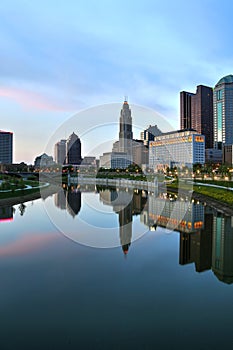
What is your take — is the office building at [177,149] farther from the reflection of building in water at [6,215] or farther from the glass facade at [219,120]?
the reflection of building in water at [6,215]

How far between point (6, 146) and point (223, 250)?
130 metres

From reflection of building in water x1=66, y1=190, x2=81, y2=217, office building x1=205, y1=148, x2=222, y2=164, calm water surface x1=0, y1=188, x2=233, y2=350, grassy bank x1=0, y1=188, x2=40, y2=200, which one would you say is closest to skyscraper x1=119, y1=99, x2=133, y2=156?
reflection of building in water x1=66, y1=190, x2=81, y2=217

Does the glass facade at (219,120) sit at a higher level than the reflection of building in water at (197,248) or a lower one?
higher

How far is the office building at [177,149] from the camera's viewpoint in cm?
11125

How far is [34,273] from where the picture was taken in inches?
284

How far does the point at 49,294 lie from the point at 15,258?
3137mm

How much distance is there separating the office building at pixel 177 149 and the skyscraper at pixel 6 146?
66890mm

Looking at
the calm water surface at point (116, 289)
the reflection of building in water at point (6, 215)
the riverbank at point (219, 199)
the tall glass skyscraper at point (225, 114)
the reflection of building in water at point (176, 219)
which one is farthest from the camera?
the tall glass skyscraper at point (225, 114)

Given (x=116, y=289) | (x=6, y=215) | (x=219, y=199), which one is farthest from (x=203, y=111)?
(x=116, y=289)

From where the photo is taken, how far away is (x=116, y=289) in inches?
247

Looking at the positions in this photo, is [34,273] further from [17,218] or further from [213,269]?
[17,218]

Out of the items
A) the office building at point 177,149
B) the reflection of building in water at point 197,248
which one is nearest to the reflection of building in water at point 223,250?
the reflection of building in water at point 197,248

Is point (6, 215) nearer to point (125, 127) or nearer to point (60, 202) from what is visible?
point (60, 202)

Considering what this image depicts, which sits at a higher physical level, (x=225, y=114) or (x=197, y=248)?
(x=225, y=114)
